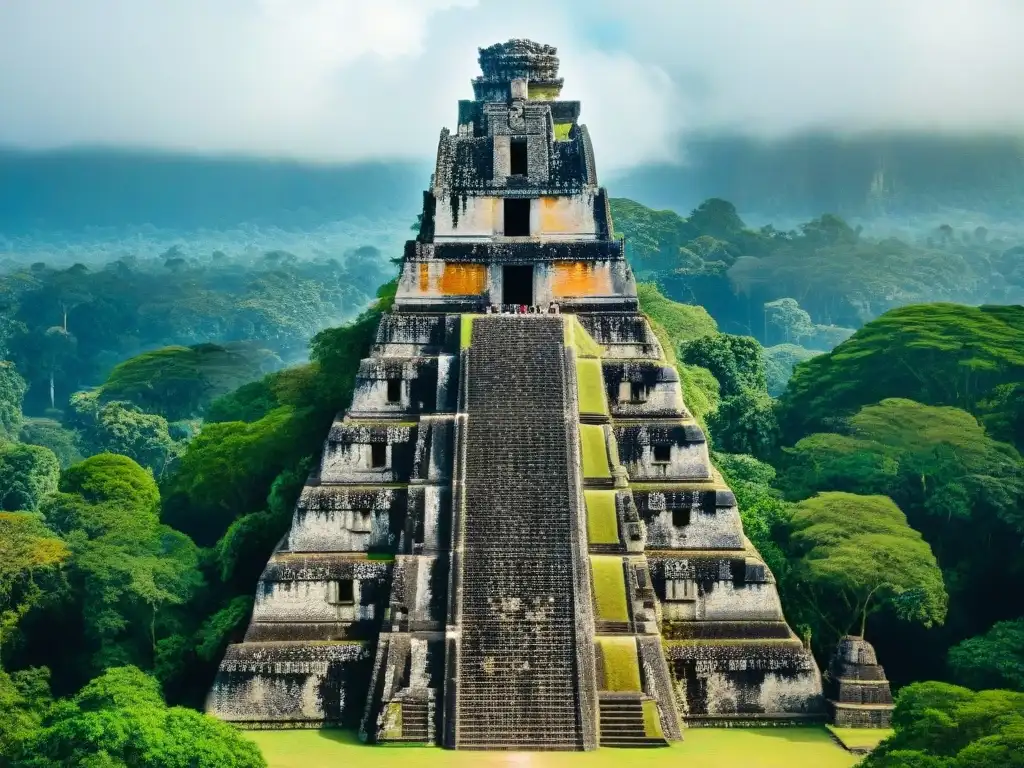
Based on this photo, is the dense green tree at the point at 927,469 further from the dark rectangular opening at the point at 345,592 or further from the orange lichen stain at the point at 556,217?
the dark rectangular opening at the point at 345,592

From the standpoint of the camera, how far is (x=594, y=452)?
23.2 m

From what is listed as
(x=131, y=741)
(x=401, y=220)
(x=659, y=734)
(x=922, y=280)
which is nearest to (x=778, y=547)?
(x=659, y=734)

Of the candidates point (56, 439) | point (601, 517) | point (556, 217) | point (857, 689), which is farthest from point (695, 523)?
point (56, 439)

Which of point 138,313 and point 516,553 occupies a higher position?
point 138,313

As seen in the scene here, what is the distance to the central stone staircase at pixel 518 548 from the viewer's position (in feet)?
65.9

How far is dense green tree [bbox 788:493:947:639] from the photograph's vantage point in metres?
23.8

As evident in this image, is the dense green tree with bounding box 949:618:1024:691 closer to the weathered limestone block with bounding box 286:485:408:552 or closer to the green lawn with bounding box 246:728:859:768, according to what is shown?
the green lawn with bounding box 246:728:859:768

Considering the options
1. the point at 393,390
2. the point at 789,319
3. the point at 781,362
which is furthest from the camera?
the point at 789,319

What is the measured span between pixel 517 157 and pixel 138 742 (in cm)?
1337

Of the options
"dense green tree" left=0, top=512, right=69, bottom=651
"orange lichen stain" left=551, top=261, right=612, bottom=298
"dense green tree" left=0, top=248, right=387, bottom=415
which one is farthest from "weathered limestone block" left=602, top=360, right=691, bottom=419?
"dense green tree" left=0, top=248, right=387, bottom=415

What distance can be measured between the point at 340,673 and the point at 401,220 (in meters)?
124

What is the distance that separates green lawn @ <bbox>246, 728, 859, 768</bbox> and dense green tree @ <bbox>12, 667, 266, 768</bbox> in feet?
5.16

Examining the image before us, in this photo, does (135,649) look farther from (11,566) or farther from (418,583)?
(418,583)

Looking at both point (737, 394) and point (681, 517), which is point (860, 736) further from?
point (737, 394)
